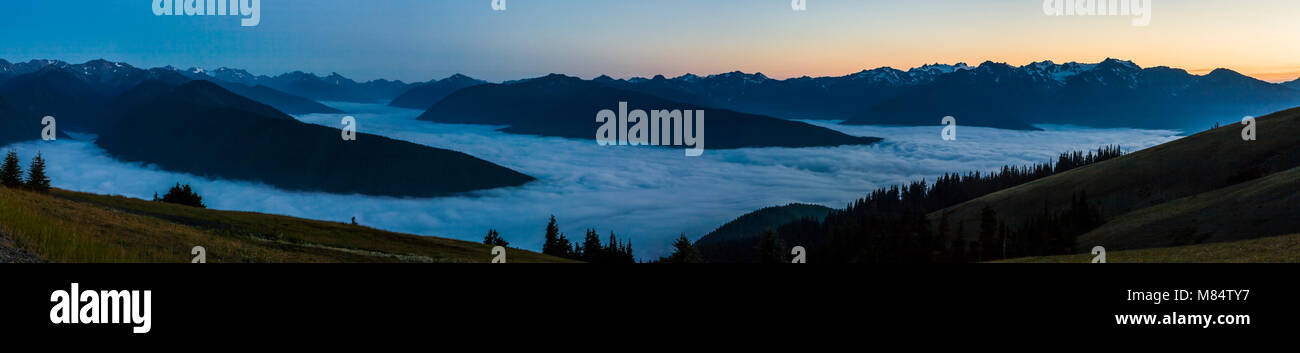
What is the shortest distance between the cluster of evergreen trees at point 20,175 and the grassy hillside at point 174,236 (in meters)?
2.83

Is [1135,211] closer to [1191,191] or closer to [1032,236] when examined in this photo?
[1032,236]

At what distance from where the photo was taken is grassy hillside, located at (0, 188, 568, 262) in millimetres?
26320

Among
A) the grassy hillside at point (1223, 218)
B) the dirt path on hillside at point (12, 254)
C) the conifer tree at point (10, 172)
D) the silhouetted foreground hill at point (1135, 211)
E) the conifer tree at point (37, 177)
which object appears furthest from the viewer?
the silhouetted foreground hill at point (1135, 211)

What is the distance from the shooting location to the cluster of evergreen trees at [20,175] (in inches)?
2290

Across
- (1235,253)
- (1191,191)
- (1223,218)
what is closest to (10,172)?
(1235,253)

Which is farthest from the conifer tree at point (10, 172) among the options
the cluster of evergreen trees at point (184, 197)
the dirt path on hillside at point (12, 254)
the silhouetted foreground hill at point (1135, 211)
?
the silhouetted foreground hill at point (1135, 211)

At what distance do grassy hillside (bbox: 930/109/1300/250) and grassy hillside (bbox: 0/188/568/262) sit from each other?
81.0 metres

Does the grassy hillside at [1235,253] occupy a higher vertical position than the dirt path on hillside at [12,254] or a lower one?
lower

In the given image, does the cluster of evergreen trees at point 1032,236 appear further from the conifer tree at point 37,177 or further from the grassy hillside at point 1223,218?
the conifer tree at point 37,177

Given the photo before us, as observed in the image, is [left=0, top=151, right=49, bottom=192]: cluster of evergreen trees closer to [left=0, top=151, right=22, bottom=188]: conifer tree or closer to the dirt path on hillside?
[left=0, top=151, right=22, bottom=188]: conifer tree
